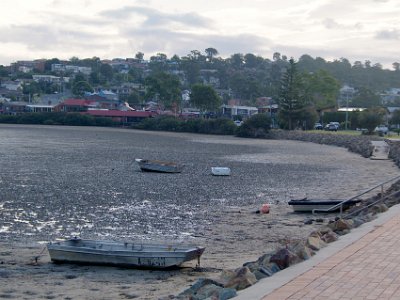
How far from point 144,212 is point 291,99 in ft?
290

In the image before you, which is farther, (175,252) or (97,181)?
(97,181)

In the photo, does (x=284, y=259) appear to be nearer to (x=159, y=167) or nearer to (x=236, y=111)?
(x=159, y=167)

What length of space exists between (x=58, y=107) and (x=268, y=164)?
10934 centimetres

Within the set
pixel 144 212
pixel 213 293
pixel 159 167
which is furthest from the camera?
pixel 159 167

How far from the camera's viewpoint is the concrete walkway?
1009cm

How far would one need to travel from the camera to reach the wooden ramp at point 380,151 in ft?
214

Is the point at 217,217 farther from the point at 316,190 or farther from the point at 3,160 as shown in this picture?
the point at 3,160

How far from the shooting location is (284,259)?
13.1 metres

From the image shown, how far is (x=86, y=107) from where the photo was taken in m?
160

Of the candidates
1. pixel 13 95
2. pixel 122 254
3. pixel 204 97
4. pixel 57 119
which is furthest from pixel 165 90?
pixel 122 254

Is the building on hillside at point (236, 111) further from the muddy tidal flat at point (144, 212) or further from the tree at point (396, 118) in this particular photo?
the muddy tidal flat at point (144, 212)

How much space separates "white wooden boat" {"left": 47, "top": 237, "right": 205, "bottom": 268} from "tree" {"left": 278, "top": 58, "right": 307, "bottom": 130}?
98.3 m

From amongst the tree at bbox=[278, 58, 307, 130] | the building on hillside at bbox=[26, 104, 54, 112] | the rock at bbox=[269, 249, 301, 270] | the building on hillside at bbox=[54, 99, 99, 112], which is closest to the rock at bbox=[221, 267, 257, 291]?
the rock at bbox=[269, 249, 301, 270]

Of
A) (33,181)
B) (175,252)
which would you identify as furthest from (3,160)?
(175,252)
